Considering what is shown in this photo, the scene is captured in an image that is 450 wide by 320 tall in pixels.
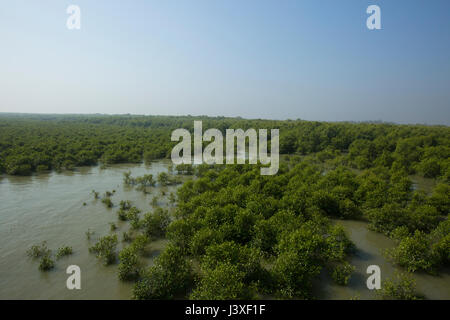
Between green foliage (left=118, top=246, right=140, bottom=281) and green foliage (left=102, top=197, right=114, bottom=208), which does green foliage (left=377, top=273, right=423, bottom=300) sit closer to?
green foliage (left=118, top=246, right=140, bottom=281)

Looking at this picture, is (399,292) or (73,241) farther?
(73,241)

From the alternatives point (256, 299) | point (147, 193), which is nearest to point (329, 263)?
point (256, 299)

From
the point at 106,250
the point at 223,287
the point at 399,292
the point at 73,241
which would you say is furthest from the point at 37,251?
the point at 399,292

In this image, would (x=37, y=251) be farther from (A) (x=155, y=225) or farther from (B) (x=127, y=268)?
(A) (x=155, y=225)

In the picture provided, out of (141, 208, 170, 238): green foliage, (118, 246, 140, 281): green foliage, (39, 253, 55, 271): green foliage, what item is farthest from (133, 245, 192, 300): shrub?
(39, 253, 55, 271): green foliage

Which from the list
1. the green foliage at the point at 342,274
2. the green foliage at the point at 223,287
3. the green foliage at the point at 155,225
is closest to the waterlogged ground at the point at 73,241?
the green foliage at the point at 342,274

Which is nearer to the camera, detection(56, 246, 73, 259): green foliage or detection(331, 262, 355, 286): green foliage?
detection(331, 262, 355, 286): green foliage
